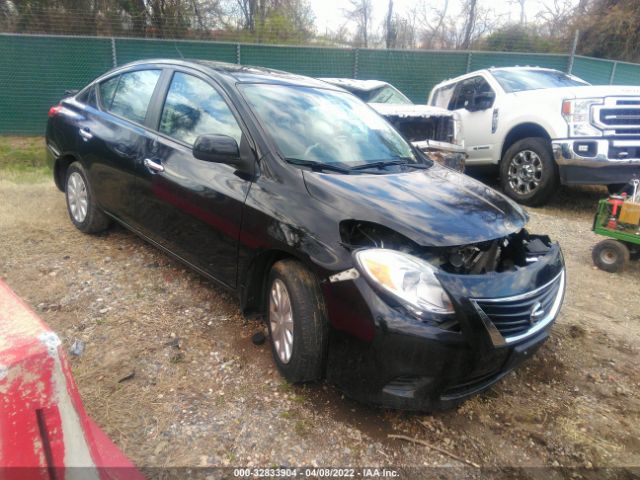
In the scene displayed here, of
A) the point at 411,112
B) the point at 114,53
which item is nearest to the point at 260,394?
the point at 411,112

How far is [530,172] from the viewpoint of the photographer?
6.70 meters

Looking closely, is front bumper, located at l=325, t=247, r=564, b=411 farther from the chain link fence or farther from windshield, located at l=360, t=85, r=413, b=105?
the chain link fence

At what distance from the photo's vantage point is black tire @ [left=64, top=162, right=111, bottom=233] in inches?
172

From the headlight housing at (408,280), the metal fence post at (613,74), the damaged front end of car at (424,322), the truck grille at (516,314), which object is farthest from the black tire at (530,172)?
the metal fence post at (613,74)

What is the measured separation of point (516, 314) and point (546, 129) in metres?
4.97

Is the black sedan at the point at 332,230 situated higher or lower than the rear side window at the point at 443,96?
lower

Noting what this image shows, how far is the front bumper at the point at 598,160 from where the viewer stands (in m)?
5.86

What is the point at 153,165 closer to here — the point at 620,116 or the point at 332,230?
the point at 332,230

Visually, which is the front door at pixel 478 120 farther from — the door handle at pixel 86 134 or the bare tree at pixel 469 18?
the bare tree at pixel 469 18

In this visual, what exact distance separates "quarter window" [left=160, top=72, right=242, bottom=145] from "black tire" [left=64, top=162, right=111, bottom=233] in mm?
1345

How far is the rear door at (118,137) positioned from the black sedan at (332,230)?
0.02 metres

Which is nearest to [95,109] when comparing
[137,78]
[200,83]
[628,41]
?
[137,78]

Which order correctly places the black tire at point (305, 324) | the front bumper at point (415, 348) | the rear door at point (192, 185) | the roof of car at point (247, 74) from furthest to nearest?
the roof of car at point (247, 74)
the rear door at point (192, 185)
the black tire at point (305, 324)
the front bumper at point (415, 348)

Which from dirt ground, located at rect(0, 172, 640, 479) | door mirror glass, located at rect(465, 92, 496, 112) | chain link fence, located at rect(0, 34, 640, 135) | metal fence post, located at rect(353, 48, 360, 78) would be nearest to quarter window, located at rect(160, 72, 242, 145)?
dirt ground, located at rect(0, 172, 640, 479)
